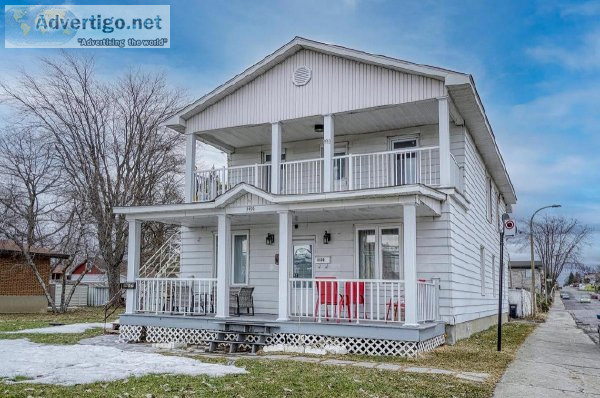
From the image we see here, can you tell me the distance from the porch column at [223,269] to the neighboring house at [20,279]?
17050 mm

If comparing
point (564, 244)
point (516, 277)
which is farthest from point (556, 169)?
point (564, 244)

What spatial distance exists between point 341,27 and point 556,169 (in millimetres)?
31610

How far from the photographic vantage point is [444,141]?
1237 centimetres

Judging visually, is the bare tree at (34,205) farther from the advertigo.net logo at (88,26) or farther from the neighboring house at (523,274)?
the neighboring house at (523,274)

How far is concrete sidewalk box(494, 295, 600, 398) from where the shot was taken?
7746 mm

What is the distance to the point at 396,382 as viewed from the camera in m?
7.84

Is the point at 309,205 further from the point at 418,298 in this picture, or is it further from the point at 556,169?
the point at 556,169

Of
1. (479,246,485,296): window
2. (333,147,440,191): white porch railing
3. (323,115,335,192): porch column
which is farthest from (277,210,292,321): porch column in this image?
(479,246,485,296): window

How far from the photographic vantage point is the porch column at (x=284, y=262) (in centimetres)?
1205

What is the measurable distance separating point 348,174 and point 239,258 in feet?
13.8

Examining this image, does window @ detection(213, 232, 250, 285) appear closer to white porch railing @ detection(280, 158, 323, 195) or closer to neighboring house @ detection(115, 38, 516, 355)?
neighboring house @ detection(115, 38, 516, 355)

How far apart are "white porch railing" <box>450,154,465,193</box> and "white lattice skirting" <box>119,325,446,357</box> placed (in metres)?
3.75

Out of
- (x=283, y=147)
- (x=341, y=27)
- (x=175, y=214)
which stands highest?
(x=341, y=27)

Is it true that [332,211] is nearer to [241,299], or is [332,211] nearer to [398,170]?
[398,170]
